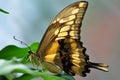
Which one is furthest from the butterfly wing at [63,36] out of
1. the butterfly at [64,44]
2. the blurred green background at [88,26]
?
the blurred green background at [88,26]

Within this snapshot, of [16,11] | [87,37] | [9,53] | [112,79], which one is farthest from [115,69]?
[9,53]

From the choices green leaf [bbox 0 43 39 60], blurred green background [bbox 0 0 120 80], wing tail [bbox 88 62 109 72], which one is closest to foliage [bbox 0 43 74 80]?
green leaf [bbox 0 43 39 60]

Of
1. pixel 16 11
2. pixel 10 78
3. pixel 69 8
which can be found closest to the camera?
pixel 10 78

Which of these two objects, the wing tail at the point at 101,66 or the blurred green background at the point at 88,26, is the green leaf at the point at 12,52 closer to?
the wing tail at the point at 101,66

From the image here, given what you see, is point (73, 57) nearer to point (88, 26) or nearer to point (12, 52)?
point (12, 52)

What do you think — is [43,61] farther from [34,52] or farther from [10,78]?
[10,78]

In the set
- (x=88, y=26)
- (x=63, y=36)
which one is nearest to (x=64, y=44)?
(x=63, y=36)
